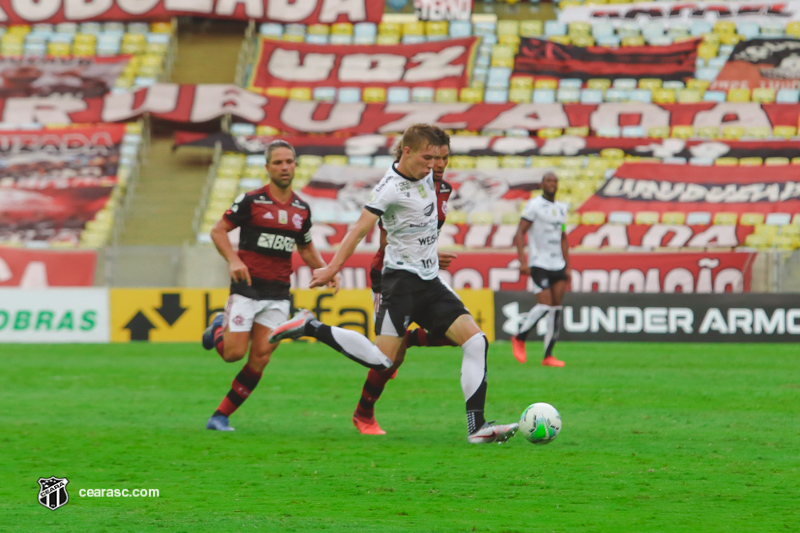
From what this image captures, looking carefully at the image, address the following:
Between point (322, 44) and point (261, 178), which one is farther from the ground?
point (322, 44)

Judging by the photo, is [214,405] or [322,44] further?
[322,44]

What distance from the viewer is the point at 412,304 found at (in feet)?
22.5

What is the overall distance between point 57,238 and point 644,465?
21456 mm

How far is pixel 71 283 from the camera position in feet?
68.5

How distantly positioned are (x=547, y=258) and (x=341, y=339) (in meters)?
6.53

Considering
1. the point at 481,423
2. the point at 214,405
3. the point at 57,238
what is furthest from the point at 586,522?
the point at 57,238

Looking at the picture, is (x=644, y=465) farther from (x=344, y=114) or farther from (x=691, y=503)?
(x=344, y=114)

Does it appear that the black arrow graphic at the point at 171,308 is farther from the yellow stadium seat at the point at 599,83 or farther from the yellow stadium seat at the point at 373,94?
the yellow stadium seat at the point at 599,83

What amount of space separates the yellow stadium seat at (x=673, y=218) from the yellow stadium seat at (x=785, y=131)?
16.5ft

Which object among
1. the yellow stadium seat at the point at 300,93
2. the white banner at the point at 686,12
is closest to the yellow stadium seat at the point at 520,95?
the white banner at the point at 686,12

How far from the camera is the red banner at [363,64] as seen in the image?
1223 inches

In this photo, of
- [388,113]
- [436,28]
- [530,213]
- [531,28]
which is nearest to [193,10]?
[436,28]

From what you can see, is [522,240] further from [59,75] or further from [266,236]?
[59,75]

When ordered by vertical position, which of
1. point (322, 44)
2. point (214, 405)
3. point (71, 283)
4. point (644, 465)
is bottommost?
point (71, 283)
